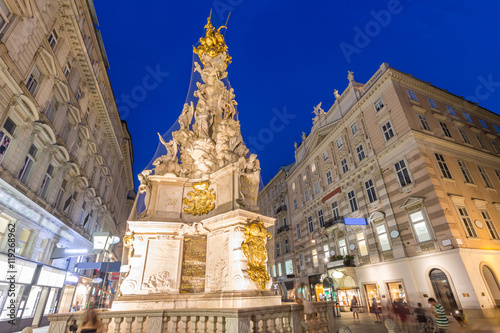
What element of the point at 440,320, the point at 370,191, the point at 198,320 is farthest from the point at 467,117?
the point at 198,320

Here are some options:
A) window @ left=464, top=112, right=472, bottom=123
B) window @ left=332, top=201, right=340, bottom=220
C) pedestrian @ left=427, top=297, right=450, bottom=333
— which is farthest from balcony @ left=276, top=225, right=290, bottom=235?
pedestrian @ left=427, top=297, right=450, bottom=333

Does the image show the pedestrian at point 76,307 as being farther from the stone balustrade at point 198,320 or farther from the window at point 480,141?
the window at point 480,141

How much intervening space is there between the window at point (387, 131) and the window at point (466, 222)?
25.8 ft

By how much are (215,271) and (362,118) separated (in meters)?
24.6

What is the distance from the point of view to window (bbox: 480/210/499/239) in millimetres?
18562

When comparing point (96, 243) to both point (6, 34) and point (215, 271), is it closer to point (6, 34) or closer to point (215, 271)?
point (215, 271)

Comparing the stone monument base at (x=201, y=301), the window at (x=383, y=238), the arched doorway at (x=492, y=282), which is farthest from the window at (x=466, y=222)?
the stone monument base at (x=201, y=301)

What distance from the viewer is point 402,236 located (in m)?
20.1

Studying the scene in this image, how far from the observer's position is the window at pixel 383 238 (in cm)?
2142

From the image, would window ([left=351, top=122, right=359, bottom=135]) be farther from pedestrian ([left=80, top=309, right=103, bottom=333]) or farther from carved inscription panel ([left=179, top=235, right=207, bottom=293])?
pedestrian ([left=80, top=309, right=103, bottom=333])

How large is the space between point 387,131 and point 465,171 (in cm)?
698

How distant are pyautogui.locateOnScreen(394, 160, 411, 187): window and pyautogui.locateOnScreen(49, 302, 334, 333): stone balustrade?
18.9 metres

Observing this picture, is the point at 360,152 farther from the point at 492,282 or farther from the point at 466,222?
the point at 492,282

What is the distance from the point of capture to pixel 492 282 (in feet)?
54.6
